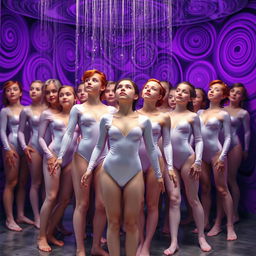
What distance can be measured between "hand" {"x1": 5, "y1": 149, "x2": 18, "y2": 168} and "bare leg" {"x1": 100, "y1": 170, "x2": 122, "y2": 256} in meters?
2.04

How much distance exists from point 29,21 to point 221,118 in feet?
10.9

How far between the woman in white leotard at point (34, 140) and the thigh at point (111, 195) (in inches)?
74.9

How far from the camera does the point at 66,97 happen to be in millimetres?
4453

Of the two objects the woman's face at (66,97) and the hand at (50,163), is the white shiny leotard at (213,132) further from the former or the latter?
the hand at (50,163)

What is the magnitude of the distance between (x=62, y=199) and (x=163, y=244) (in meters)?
1.20

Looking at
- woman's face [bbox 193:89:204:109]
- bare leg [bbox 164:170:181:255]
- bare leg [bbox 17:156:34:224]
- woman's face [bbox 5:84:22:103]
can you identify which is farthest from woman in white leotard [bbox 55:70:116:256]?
woman's face [bbox 193:89:204:109]

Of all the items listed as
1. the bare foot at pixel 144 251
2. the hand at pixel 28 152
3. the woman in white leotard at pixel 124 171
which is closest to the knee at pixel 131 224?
the woman in white leotard at pixel 124 171

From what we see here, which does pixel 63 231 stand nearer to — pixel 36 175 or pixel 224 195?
pixel 36 175

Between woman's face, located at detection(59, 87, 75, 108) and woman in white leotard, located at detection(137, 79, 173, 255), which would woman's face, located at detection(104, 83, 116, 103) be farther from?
woman in white leotard, located at detection(137, 79, 173, 255)

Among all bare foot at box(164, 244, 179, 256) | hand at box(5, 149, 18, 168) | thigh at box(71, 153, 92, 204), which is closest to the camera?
thigh at box(71, 153, 92, 204)

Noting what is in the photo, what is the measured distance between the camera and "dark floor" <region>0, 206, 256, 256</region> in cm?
427

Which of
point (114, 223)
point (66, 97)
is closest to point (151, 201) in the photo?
point (114, 223)

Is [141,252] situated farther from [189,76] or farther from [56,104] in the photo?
[189,76]

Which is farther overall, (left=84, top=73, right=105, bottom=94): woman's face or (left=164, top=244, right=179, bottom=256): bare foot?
(left=164, top=244, right=179, bottom=256): bare foot
